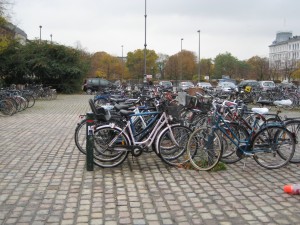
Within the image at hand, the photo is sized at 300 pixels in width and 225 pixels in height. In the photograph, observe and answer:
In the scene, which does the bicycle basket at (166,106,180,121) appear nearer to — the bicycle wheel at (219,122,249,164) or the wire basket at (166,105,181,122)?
the wire basket at (166,105,181,122)

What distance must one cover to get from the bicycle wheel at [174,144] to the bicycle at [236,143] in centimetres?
31

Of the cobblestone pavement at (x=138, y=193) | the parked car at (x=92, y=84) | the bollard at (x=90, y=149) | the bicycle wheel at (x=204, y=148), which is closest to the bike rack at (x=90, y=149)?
the bollard at (x=90, y=149)

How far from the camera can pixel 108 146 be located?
597cm

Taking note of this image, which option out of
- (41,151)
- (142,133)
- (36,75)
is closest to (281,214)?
(142,133)

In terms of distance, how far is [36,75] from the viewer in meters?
30.9

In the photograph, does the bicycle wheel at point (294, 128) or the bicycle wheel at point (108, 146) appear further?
the bicycle wheel at point (294, 128)

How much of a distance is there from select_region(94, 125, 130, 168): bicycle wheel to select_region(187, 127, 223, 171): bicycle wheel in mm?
1026

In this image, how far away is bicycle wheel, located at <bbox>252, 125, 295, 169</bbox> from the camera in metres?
6.00

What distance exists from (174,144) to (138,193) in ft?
5.17

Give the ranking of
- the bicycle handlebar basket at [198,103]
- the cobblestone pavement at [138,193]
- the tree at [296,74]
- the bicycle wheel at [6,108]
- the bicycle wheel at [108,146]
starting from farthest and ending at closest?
the tree at [296,74]
the bicycle wheel at [6,108]
the bicycle handlebar basket at [198,103]
the bicycle wheel at [108,146]
the cobblestone pavement at [138,193]

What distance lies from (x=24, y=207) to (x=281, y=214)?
9.41ft

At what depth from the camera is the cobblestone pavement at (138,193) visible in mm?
4094

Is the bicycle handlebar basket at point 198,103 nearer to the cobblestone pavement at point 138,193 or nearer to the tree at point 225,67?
the cobblestone pavement at point 138,193

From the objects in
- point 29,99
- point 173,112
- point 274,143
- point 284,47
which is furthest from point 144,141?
point 284,47
